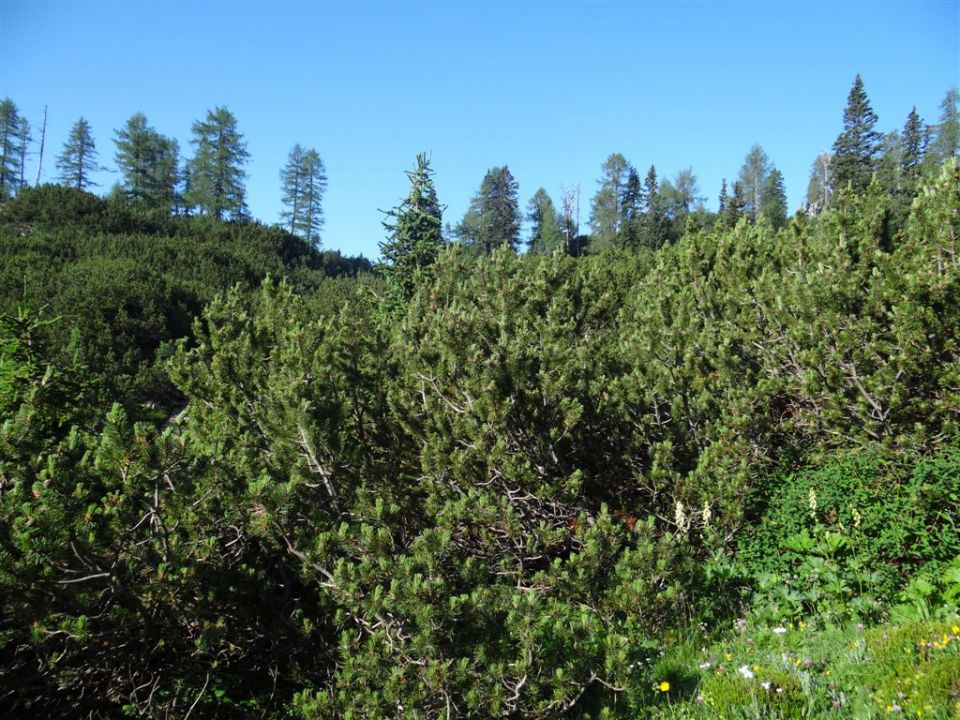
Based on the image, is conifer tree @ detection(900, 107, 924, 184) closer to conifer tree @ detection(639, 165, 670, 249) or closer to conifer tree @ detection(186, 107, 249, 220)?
conifer tree @ detection(639, 165, 670, 249)

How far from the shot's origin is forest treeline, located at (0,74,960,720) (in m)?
3.01

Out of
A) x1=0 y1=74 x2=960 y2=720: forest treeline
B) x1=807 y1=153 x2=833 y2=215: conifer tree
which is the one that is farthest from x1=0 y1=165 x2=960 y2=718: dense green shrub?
x1=807 y1=153 x2=833 y2=215: conifer tree

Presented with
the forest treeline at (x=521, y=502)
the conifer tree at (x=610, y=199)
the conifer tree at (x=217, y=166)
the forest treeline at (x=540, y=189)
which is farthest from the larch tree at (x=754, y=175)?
the forest treeline at (x=521, y=502)

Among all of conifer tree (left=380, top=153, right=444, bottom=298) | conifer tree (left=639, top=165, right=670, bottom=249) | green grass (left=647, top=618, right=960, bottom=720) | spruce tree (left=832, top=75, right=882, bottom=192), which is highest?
spruce tree (left=832, top=75, right=882, bottom=192)

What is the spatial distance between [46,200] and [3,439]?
1181 inches

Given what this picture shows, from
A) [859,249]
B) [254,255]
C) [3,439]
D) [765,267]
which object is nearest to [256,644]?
[3,439]

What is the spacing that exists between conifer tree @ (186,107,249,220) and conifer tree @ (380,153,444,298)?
3420 centimetres

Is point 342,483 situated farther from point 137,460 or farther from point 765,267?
point 765,267

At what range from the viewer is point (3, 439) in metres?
2.90

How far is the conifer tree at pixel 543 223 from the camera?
56281 mm

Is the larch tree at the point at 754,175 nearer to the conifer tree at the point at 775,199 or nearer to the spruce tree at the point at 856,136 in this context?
the conifer tree at the point at 775,199

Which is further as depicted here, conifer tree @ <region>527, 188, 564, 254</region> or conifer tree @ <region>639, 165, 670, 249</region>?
conifer tree @ <region>527, 188, 564, 254</region>

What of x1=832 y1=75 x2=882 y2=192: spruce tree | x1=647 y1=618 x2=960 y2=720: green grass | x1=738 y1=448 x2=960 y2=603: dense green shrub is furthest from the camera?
x1=832 y1=75 x2=882 y2=192: spruce tree

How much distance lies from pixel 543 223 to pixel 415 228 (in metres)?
46.5
